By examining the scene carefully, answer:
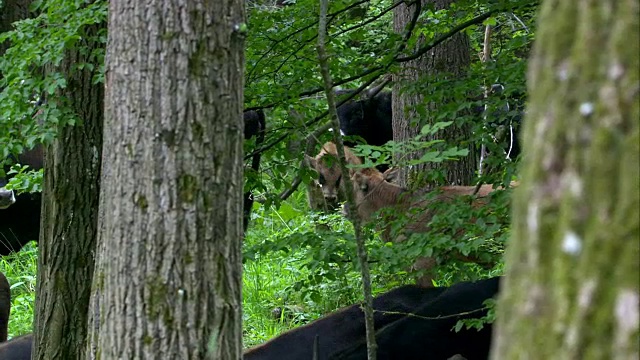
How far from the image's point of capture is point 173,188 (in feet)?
11.2

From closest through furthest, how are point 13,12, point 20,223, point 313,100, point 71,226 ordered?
1. point 71,226
2. point 313,100
3. point 13,12
4. point 20,223

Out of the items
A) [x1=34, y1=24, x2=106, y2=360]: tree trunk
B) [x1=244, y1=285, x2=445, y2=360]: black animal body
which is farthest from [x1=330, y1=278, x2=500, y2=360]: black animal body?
[x1=34, y1=24, x2=106, y2=360]: tree trunk

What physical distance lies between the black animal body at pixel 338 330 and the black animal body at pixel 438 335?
143 millimetres

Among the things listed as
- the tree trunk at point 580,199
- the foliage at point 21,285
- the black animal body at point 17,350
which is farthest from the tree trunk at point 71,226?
the tree trunk at point 580,199

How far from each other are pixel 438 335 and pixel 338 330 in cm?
81

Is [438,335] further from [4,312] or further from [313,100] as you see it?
[4,312]

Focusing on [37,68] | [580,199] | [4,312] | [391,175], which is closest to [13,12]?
[4,312]

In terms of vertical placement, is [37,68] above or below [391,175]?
above

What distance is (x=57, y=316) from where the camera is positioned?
5766mm

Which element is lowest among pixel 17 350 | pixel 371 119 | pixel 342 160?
pixel 17 350

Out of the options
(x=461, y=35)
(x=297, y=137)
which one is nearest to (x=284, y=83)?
(x=297, y=137)

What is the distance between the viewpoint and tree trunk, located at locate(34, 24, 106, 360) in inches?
223

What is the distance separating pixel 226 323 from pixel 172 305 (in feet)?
0.76

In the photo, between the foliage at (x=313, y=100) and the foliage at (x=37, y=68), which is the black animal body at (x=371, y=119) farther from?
the foliage at (x=37, y=68)
